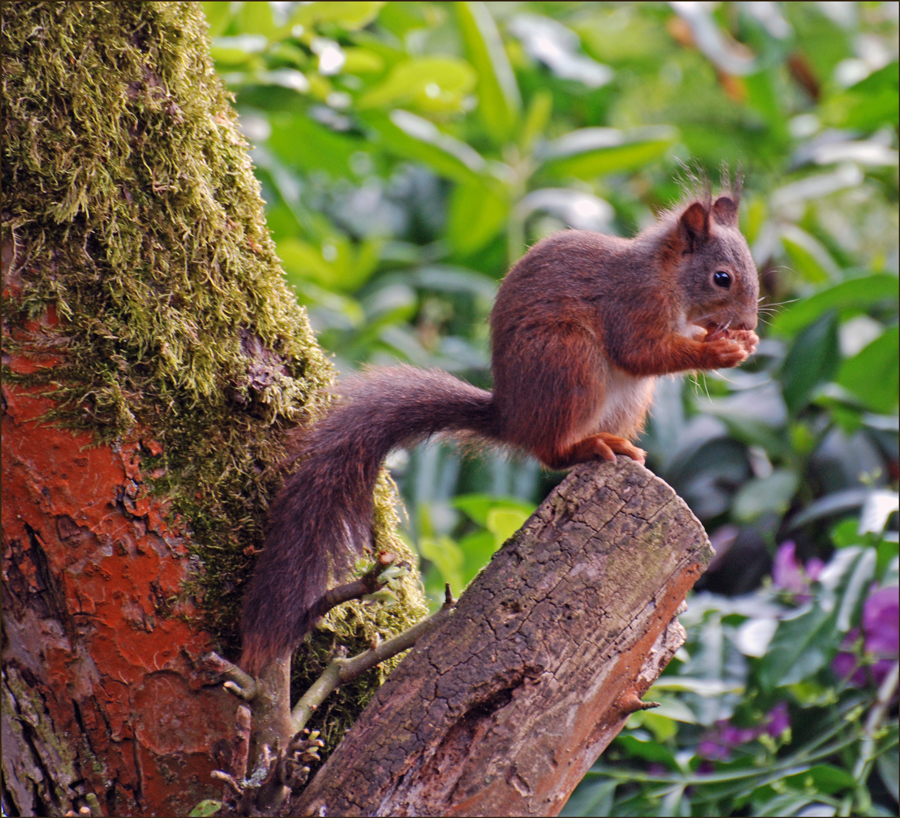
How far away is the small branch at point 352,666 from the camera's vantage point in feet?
3.50

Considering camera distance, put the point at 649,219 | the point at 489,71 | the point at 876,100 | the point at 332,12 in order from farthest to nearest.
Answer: the point at 649,219
the point at 489,71
the point at 876,100
the point at 332,12

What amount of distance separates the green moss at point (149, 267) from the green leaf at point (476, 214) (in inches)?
66.3

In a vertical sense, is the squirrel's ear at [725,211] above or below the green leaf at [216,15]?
below

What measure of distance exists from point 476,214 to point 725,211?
1282 mm

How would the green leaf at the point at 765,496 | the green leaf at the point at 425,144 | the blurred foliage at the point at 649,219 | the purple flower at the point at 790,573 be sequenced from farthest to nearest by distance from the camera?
the green leaf at the point at 425,144, the green leaf at the point at 765,496, the purple flower at the point at 790,573, the blurred foliage at the point at 649,219

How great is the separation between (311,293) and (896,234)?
2.06 m

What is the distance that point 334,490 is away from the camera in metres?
1.16

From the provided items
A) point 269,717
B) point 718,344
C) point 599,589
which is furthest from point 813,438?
point 269,717

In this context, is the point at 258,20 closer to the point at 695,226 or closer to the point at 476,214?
the point at 695,226

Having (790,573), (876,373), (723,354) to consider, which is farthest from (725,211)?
(790,573)

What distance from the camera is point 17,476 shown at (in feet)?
3.35

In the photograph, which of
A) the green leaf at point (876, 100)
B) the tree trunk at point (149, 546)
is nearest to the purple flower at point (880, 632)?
the tree trunk at point (149, 546)

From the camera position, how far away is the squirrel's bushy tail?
3.51 feet

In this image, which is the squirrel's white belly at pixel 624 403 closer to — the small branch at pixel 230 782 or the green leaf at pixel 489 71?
the small branch at pixel 230 782
